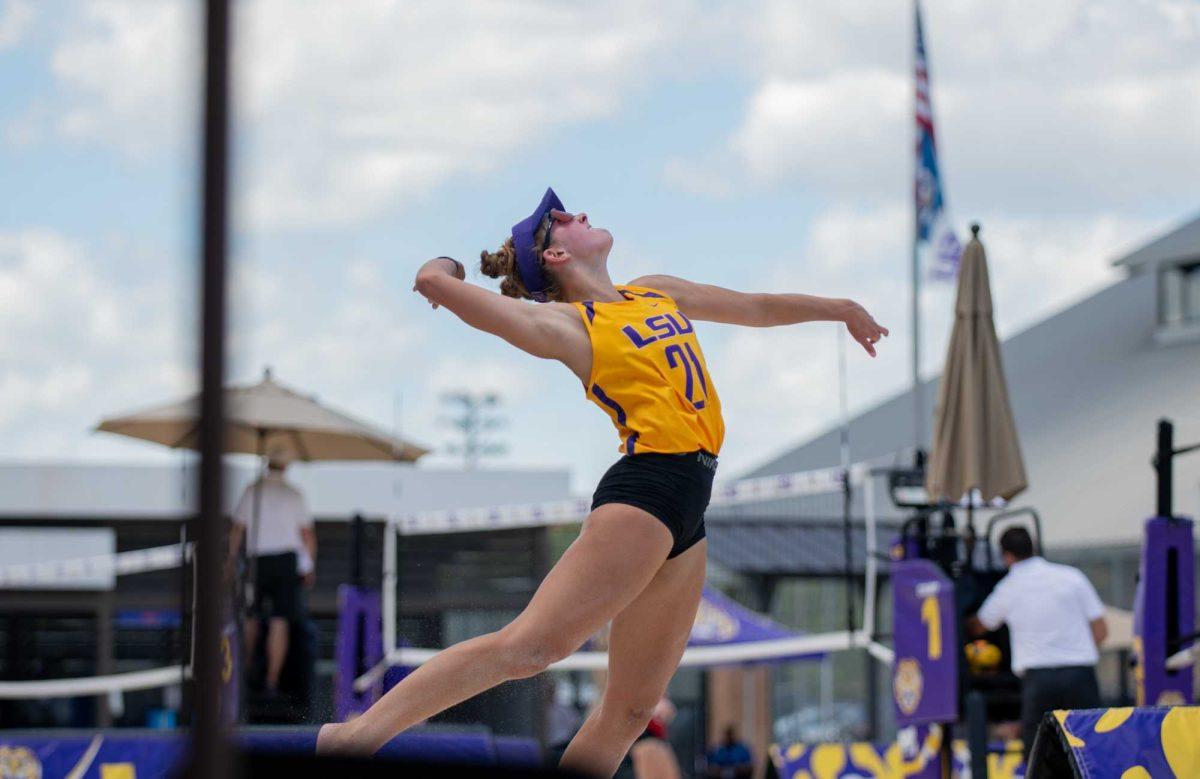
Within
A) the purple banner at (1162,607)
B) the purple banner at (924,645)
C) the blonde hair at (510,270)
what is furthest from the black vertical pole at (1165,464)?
the blonde hair at (510,270)

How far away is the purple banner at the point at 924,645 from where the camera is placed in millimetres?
7953

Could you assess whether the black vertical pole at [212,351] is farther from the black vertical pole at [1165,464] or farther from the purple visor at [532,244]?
the black vertical pole at [1165,464]

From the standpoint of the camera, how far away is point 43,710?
17297 mm

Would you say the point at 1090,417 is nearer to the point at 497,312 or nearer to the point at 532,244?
the point at 532,244

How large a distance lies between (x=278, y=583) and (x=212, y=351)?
861 centimetres

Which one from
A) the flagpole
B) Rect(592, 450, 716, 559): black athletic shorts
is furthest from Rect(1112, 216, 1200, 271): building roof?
Rect(592, 450, 716, 559): black athletic shorts

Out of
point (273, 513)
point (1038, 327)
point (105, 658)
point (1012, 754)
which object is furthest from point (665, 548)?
point (1038, 327)

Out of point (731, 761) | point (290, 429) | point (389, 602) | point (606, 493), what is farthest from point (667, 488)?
point (731, 761)

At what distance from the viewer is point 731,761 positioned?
15.4 meters

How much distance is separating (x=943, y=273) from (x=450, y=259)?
912 centimetres

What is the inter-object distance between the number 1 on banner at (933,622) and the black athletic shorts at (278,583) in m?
3.75

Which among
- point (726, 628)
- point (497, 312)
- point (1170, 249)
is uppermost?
point (1170, 249)

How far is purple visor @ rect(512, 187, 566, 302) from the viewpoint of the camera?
4203 millimetres

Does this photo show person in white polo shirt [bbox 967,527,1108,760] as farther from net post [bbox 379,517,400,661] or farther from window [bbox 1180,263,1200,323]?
window [bbox 1180,263,1200,323]
